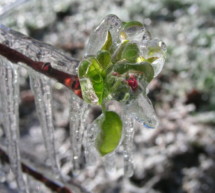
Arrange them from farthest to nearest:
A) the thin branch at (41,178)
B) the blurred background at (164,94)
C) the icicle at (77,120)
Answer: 1. the blurred background at (164,94)
2. the thin branch at (41,178)
3. the icicle at (77,120)

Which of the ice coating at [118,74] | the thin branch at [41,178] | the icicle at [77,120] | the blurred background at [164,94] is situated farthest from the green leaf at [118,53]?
the blurred background at [164,94]

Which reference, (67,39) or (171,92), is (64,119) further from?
(67,39)

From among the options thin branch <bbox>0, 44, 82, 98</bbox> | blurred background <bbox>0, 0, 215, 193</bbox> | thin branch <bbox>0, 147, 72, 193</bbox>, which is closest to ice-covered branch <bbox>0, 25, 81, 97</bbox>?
thin branch <bbox>0, 44, 82, 98</bbox>

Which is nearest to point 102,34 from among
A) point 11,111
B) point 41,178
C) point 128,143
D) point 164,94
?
point 128,143

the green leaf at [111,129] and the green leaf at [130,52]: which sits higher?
the green leaf at [130,52]

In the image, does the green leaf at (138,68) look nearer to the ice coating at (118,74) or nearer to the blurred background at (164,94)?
the ice coating at (118,74)

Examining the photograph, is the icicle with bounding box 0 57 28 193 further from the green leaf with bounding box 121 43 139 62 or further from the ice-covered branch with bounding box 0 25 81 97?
the green leaf with bounding box 121 43 139 62

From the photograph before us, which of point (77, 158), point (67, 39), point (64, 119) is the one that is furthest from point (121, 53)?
point (67, 39)
